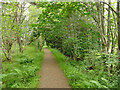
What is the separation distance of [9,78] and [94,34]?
22.3 ft

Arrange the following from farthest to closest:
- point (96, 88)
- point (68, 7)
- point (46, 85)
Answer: point (68, 7), point (46, 85), point (96, 88)

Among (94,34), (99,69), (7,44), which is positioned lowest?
(99,69)

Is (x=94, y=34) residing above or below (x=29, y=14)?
below

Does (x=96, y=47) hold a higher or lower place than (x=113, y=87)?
higher

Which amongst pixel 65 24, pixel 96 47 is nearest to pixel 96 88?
pixel 96 47

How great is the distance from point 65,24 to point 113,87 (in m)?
6.44

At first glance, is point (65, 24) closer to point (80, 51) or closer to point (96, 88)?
point (80, 51)

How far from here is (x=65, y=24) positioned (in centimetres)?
866

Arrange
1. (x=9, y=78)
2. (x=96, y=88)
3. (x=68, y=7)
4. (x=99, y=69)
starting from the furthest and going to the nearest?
1. (x=68, y=7)
2. (x=99, y=69)
3. (x=9, y=78)
4. (x=96, y=88)

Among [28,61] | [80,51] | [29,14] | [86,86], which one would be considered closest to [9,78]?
[28,61]

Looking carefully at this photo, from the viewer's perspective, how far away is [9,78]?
5426 millimetres

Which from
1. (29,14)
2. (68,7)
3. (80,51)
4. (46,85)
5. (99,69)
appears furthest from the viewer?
(29,14)

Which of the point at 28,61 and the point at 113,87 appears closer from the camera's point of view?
the point at 113,87

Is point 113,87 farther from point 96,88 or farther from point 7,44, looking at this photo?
point 7,44
